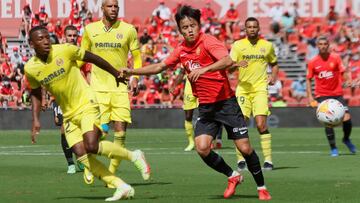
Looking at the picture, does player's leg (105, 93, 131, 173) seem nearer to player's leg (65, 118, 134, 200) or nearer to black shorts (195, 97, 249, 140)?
player's leg (65, 118, 134, 200)

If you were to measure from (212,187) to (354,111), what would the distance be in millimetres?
22594

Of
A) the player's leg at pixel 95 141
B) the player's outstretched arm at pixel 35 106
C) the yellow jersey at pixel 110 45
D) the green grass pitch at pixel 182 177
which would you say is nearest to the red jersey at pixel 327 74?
the green grass pitch at pixel 182 177

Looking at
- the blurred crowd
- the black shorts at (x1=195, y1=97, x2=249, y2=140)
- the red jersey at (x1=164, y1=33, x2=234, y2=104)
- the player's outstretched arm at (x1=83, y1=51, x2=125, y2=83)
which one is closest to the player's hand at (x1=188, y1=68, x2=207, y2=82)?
the red jersey at (x1=164, y1=33, x2=234, y2=104)

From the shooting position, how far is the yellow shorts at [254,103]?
17641 mm

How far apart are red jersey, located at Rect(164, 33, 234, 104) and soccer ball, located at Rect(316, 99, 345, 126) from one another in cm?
804

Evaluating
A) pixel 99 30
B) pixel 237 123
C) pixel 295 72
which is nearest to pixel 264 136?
pixel 99 30

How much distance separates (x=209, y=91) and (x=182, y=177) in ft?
10.9

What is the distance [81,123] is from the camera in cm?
1244

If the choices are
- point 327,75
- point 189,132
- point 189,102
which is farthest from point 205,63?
point 189,132

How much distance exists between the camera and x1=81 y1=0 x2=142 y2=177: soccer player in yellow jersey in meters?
15.1

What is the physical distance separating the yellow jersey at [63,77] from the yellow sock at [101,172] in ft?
2.18

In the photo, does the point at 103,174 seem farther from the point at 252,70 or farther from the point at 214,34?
the point at 214,34

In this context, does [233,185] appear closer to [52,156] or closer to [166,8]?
[52,156]

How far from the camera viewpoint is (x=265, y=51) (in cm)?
1794
